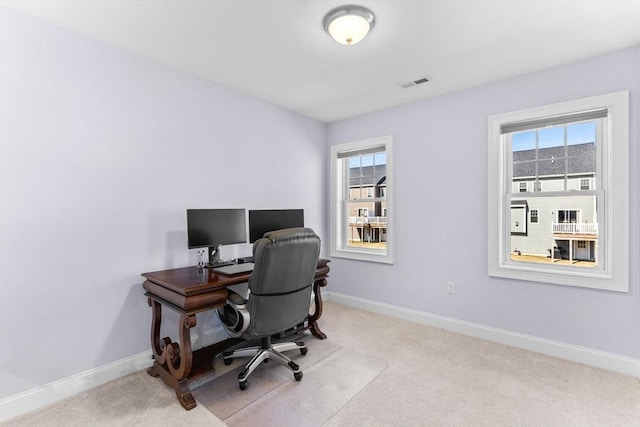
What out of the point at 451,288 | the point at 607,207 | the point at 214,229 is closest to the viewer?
the point at 607,207

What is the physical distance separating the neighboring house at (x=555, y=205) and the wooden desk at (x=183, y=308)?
2.60 m

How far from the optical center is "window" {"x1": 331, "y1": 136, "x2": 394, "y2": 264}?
366 cm

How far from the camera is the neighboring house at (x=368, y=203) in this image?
383cm

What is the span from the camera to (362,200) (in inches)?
157

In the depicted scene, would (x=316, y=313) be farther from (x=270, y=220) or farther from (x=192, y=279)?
(x=192, y=279)

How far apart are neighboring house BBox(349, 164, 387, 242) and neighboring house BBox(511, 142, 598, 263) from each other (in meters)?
1.41

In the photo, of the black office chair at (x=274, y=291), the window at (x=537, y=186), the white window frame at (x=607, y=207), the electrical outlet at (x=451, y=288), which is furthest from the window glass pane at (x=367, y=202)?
the black office chair at (x=274, y=291)

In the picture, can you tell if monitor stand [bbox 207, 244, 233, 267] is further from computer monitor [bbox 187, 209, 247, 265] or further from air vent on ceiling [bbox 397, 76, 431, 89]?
air vent on ceiling [bbox 397, 76, 431, 89]

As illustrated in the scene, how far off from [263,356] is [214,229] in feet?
3.64

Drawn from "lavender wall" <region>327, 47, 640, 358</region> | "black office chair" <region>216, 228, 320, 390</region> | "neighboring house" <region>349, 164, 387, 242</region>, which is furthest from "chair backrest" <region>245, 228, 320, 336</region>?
"neighboring house" <region>349, 164, 387, 242</region>

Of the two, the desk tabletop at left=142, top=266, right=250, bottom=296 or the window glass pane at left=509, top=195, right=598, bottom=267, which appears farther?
the window glass pane at left=509, top=195, right=598, bottom=267

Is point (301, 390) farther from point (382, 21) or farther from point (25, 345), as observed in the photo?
point (382, 21)

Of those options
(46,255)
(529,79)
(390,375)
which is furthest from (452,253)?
(46,255)

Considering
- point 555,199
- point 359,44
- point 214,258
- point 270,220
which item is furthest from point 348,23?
point 555,199
